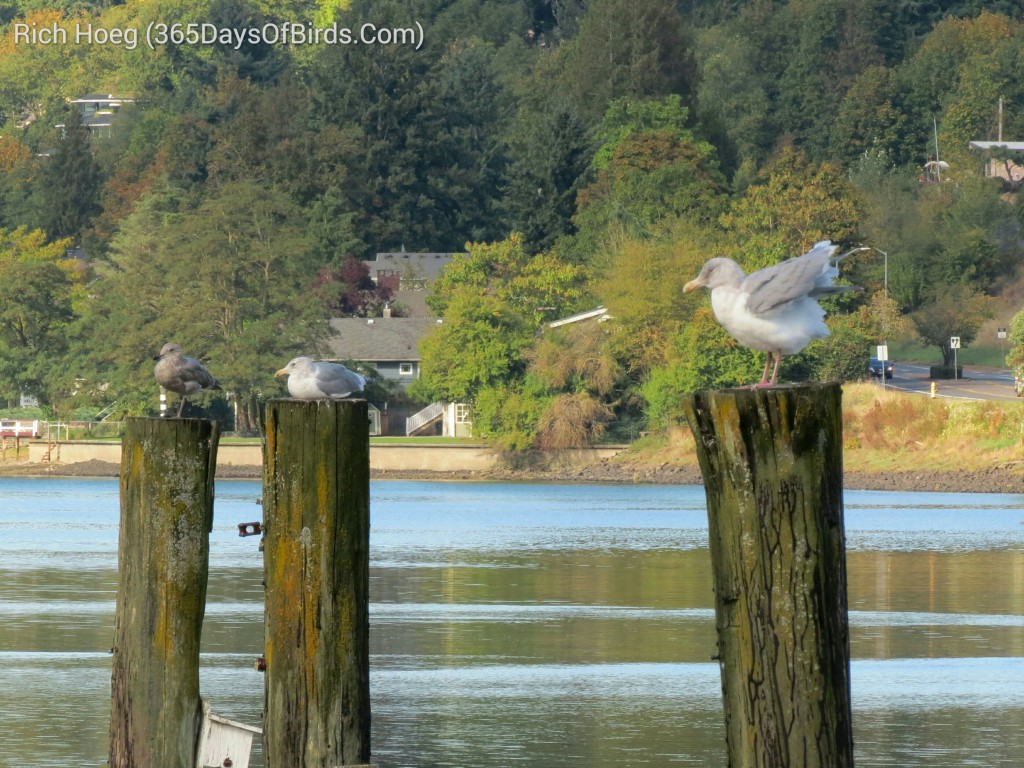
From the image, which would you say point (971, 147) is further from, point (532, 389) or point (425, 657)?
point (425, 657)

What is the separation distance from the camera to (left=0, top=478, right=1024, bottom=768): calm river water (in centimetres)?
1998

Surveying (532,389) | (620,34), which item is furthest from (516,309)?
(620,34)

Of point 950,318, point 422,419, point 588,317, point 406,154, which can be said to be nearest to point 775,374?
point 588,317

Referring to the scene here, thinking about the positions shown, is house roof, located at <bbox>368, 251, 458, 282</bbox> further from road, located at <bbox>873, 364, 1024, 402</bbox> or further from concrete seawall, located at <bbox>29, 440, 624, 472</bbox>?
concrete seawall, located at <bbox>29, 440, 624, 472</bbox>

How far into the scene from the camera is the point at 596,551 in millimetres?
47156

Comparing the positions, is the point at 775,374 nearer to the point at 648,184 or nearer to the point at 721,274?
the point at 721,274

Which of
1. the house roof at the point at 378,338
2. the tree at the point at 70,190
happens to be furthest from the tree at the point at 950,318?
the tree at the point at 70,190

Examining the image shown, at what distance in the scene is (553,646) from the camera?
89.4 ft

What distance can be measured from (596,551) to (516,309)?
50.0 metres

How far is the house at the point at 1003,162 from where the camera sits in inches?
5428

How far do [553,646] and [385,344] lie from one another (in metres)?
82.3

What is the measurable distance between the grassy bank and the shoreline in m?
0.75

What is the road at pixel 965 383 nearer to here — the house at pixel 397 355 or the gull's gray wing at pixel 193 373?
the house at pixel 397 355

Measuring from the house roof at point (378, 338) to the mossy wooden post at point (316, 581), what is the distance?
93036 millimetres
